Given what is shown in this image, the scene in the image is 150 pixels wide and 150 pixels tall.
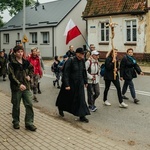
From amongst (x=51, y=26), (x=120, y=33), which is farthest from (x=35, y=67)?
(x=51, y=26)

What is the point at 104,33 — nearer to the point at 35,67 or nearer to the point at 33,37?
the point at 33,37

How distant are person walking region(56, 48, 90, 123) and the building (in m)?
15.1

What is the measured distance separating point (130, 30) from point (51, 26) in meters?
11.0

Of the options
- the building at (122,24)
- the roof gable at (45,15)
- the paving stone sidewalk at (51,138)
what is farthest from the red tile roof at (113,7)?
the paving stone sidewalk at (51,138)

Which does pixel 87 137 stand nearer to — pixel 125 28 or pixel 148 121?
pixel 148 121

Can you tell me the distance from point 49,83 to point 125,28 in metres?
11.9

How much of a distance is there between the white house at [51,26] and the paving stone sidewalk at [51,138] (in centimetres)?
2506

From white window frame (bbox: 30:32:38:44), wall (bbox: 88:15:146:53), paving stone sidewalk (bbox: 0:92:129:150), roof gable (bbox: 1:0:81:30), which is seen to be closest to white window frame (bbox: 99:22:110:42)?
wall (bbox: 88:15:146:53)

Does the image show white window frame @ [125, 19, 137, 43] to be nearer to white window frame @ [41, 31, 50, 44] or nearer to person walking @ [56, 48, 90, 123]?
white window frame @ [41, 31, 50, 44]

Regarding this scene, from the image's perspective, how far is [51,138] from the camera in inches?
218

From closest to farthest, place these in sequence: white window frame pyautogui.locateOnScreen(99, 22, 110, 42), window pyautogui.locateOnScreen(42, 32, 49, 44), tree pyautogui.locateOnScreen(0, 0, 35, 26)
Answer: white window frame pyautogui.locateOnScreen(99, 22, 110, 42) < window pyautogui.locateOnScreen(42, 32, 49, 44) < tree pyautogui.locateOnScreen(0, 0, 35, 26)

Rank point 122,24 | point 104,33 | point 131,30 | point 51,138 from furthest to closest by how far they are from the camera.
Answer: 1. point 104,33
2. point 122,24
3. point 131,30
4. point 51,138

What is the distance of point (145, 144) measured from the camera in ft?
17.9

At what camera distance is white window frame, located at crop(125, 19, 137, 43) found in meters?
22.7
